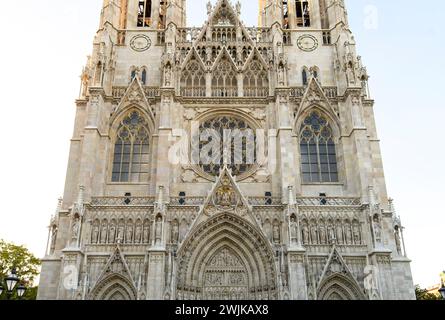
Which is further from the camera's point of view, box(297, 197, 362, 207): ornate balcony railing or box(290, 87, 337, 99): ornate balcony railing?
box(290, 87, 337, 99): ornate balcony railing

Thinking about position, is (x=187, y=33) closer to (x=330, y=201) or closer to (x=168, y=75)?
(x=168, y=75)

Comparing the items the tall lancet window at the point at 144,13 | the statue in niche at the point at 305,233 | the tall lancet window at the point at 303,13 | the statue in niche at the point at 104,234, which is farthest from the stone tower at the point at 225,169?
the tall lancet window at the point at 144,13

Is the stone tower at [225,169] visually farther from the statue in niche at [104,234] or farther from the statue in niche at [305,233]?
the statue in niche at [104,234]

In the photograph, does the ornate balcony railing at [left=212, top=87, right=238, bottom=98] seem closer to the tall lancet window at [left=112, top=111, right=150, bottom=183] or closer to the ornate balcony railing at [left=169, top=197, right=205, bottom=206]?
the tall lancet window at [left=112, top=111, right=150, bottom=183]

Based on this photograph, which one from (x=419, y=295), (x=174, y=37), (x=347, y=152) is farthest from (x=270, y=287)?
(x=419, y=295)

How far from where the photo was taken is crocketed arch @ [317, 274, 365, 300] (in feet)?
78.7

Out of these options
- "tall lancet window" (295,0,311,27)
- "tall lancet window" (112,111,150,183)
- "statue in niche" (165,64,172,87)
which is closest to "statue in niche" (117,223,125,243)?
"tall lancet window" (112,111,150,183)

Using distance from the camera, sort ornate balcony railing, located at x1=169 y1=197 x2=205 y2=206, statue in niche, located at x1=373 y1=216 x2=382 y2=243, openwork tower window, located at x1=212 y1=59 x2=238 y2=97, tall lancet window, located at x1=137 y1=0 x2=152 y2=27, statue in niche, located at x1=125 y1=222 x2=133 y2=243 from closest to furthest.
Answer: statue in niche, located at x1=373 y1=216 x2=382 y2=243, statue in niche, located at x1=125 y1=222 x2=133 y2=243, ornate balcony railing, located at x1=169 y1=197 x2=205 y2=206, openwork tower window, located at x1=212 y1=59 x2=238 y2=97, tall lancet window, located at x1=137 y1=0 x2=152 y2=27

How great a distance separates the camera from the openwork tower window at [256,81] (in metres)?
30.0

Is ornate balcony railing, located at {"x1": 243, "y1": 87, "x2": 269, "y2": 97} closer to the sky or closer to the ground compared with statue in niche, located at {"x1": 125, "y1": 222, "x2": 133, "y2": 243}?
closer to the sky

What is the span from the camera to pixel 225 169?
26609 mm

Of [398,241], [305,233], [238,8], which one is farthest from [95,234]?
[238,8]

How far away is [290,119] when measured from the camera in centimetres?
2852

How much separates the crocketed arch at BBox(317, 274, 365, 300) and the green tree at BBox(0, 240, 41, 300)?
22162 millimetres
